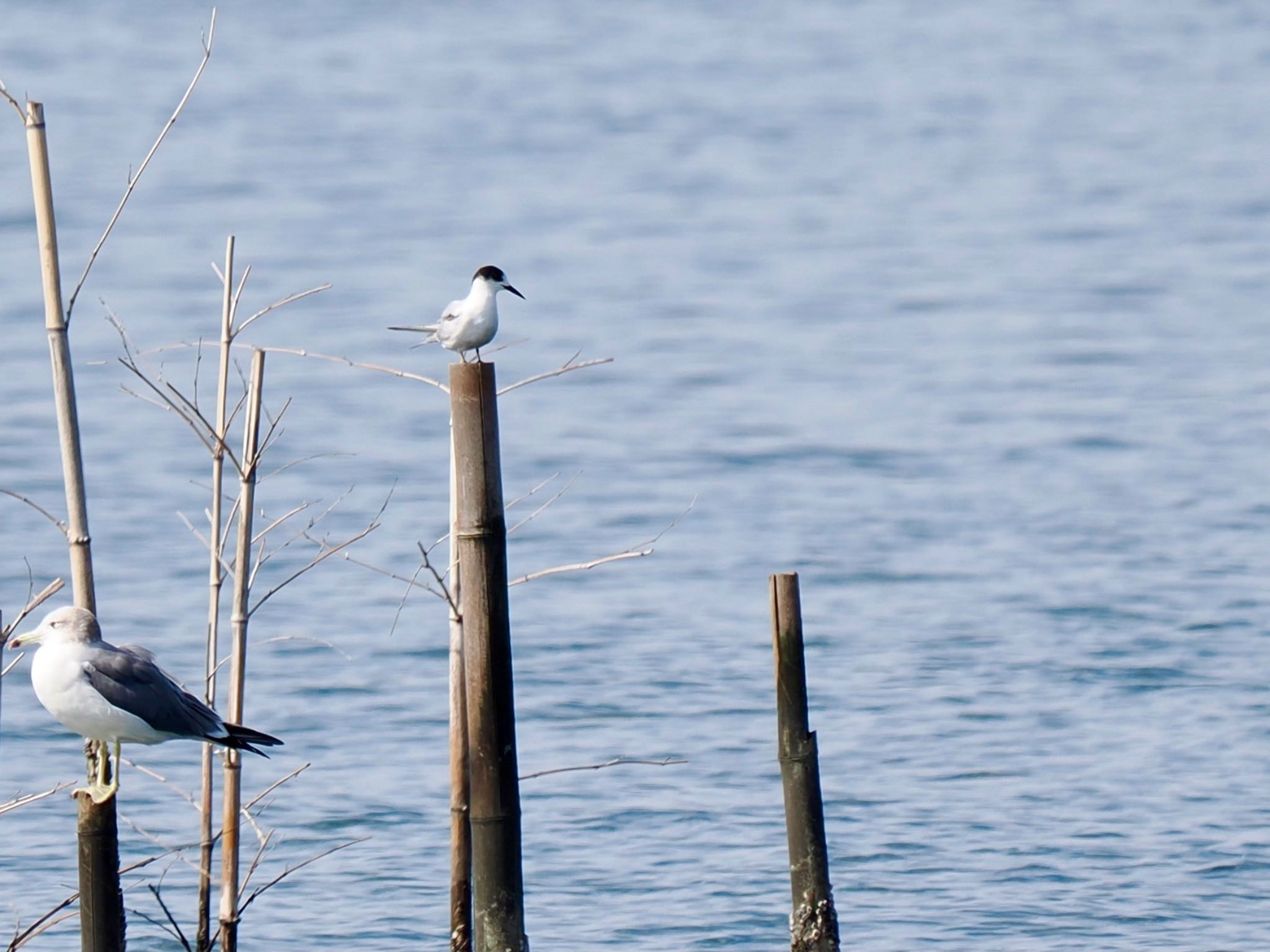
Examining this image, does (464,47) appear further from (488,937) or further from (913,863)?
(488,937)

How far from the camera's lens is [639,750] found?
17562 millimetres

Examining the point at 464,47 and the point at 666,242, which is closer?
the point at 666,242

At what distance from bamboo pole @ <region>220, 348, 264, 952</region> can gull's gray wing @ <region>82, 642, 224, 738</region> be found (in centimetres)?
101

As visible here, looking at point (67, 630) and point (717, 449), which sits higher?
point (717, 449)

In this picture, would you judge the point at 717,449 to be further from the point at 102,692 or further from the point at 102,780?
the point at 102,692

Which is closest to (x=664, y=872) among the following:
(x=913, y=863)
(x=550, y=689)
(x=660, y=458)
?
(x=913, y=863)

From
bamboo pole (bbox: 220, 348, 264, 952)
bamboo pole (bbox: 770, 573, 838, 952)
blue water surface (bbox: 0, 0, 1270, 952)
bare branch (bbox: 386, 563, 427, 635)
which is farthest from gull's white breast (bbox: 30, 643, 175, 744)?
bamboo pole (bbox: 770, 573, 838, 952)

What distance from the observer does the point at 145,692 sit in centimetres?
825

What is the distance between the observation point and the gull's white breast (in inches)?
320

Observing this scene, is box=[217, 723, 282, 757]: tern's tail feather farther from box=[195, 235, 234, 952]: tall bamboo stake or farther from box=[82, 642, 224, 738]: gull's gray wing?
box=[195, 235, 234, 952]: tall bamboo stake

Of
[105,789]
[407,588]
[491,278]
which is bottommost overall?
[105,789]

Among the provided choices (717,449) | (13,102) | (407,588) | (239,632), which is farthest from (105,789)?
(717,449)

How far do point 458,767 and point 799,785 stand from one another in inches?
61.1

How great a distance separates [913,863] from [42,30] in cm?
5175
